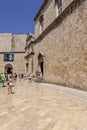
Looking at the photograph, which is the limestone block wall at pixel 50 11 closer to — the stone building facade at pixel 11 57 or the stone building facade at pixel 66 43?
the stone building facade at pixel 66 43

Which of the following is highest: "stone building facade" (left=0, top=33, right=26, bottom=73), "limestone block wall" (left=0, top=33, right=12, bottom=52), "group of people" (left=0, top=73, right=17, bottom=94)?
"limestone block wall" (left=0, top=33, right=12, bottom=52)

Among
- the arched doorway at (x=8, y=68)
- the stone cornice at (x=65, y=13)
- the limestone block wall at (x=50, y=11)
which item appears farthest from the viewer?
the arched doorway at (x=8, y=68)

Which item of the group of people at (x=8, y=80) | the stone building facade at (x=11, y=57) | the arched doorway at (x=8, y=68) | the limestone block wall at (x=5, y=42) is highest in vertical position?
the limestone block wall at (x=5, y=42)

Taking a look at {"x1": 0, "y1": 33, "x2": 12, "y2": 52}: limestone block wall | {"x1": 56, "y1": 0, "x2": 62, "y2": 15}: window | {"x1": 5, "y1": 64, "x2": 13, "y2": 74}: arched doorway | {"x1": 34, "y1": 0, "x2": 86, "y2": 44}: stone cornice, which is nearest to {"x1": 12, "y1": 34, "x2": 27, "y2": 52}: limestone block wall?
{"x1": 0, "y1": 33, "x2": 12, "y2": 52}: limestone block wall

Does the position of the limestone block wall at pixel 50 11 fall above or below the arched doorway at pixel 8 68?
above

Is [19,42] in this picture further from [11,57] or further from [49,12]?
[49,12]

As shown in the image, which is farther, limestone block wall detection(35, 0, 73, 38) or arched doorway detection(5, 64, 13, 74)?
arched doorway detection(5, 64, 13, 74)

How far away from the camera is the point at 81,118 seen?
17.2ft

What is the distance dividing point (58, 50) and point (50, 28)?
2934mm

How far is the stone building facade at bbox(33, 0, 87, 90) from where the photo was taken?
1075 cm

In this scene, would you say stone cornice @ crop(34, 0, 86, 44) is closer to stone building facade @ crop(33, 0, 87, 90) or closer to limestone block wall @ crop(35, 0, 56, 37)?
stone building facade @ crop(33, 0, 87, 90)

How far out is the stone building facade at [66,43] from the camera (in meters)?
10.8

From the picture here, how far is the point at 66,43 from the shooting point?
13016 millimetres

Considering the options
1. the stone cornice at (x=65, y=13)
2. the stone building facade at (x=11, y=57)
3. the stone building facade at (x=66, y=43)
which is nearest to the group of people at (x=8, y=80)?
the stone building facade at (x=66, y=43)
